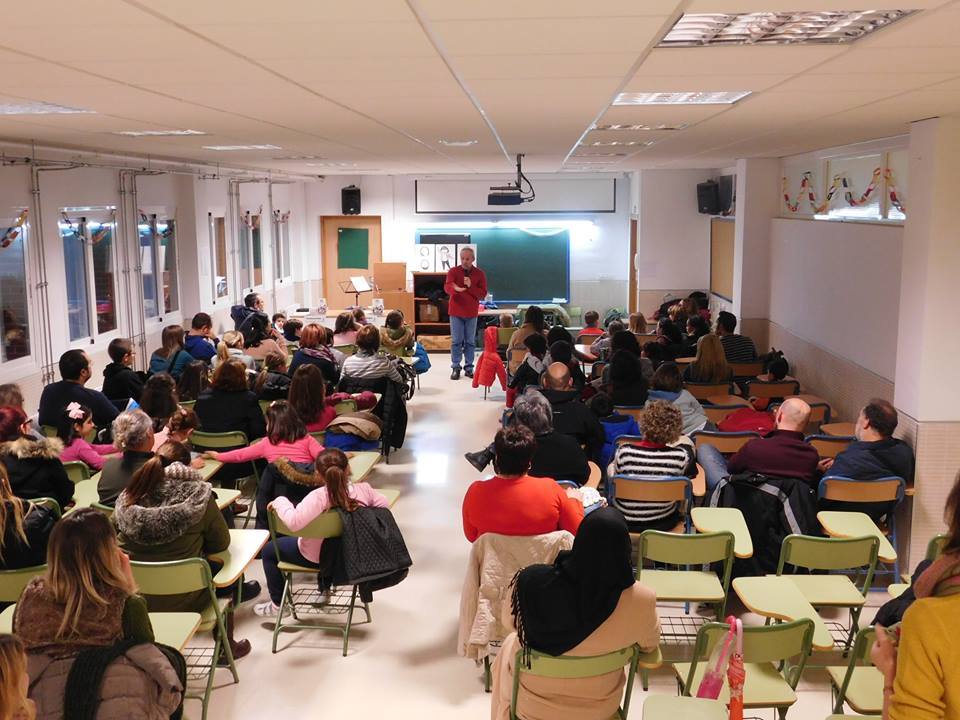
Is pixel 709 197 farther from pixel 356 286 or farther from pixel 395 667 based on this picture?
pixel 395 667

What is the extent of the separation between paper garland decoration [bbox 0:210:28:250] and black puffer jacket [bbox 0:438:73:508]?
3792 mm

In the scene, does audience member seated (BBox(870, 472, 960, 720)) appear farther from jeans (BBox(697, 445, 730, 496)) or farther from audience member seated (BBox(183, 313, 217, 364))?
audience member seated (BBox(183, 313, 217, 364))

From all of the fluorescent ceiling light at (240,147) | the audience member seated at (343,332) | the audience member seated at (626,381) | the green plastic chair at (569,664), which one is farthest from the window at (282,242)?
the green plastic chair at (569,664)

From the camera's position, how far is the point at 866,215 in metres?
8.46

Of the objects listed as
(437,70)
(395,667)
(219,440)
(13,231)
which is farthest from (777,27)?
(13,231)

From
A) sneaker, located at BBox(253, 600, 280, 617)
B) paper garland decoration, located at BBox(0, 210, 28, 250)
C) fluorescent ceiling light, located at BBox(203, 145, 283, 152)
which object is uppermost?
fluorescent ceiling light, located at BBox(203, 145, 283, 152)

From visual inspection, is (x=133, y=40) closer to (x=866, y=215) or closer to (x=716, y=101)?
(x=716, y=101)

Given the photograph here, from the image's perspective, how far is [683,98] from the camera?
5.00 metres

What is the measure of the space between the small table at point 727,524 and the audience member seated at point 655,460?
354 millimetres

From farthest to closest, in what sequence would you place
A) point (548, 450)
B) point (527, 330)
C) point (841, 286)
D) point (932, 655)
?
point (527, 330), point (841, 286), point (548, 450), point (932, 655)

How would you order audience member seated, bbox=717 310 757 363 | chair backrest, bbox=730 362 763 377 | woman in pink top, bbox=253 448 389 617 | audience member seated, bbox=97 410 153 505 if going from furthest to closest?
audience member seated, bbox=717 310 757 363
chair backrest, bbox=730 362 763 377
audience member seated, bbox=97 410 153 505
woman in pink top, bbox=253 448 389 617

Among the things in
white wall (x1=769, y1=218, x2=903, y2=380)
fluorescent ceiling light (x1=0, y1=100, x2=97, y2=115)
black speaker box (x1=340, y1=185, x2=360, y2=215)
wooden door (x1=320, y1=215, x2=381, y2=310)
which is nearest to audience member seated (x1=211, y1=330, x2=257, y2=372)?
fluorescent ceiling light (x1=0, y1=100, x2=97, y2=115)

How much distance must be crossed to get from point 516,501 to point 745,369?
20.8ft

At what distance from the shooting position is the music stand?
17.1 metres
